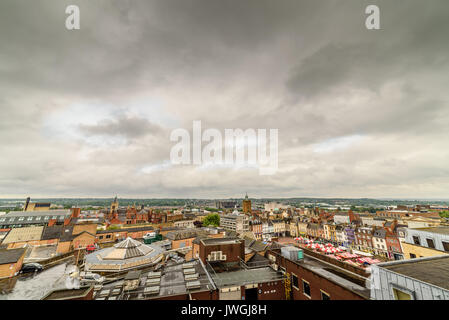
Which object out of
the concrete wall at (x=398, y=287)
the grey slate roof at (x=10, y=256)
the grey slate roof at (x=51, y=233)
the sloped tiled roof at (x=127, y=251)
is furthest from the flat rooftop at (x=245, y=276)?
the grey slate roof at (x=51, y=233)

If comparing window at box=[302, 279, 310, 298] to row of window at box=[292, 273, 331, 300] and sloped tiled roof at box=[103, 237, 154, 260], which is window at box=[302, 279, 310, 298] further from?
sloped tiled roof at box=[103, 237, 154, 260]

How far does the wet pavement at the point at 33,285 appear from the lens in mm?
20844

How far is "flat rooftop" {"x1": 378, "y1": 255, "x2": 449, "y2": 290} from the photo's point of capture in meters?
12.2

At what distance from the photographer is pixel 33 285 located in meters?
24.1

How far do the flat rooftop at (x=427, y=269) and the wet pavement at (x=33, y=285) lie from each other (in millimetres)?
31797

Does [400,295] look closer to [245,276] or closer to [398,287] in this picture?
[398,287]

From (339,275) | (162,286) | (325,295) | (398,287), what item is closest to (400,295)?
(398,287)

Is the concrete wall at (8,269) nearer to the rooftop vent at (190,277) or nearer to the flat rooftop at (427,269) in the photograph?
the rooftop vent at (190,277)
